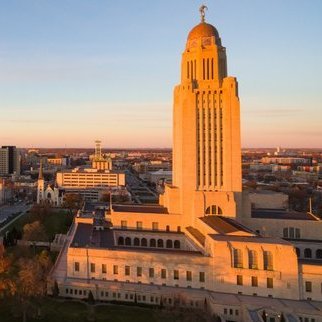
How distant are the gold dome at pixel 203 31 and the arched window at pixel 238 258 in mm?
31209

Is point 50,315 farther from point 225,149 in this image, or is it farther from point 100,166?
point 100,166

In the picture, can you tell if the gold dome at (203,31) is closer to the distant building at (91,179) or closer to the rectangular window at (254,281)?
the rectangular window at (254,281)

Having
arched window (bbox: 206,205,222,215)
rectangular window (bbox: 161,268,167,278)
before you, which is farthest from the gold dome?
rectangular window (bbox: 161,268,167,278)

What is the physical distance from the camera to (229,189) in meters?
54.6

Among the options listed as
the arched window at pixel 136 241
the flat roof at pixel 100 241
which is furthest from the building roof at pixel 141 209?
the arched window at pixel 136 241

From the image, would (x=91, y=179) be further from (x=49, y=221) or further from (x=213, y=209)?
(x=213, y=209)

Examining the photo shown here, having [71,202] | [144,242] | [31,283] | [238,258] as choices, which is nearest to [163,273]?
[238,258]

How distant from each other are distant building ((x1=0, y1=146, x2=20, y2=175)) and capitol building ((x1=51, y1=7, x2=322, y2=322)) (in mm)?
134365

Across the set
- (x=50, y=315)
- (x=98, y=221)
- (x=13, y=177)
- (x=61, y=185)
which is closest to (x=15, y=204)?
(x=61, y=185)

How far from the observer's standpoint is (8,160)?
190375 millimetres

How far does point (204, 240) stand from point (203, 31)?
2933cm

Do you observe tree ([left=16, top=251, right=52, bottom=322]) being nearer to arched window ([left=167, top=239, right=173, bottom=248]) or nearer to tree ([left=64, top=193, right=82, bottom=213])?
arched window ([left=167, top=239, right=173, bottom=248])

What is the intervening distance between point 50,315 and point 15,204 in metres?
87.1

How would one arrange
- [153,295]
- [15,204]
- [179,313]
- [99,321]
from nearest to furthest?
[179,313] → [99,321] → [153,295] → [15,204]
